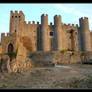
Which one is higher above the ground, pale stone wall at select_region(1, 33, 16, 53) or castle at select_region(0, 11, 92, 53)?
castle at select_region(0, 11, 92, 53)

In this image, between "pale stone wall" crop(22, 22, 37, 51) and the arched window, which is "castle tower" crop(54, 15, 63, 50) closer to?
"pale stone wall" crop(22, 22, 37, 51)

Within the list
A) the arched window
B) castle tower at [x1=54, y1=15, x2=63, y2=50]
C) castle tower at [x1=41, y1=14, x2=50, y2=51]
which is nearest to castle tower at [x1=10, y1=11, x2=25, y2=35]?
castle tower at [x1=41, y1=14, x2=50, y2=51]

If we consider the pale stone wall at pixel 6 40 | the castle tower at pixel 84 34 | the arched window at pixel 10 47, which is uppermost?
the castle tower at pixel 84 34

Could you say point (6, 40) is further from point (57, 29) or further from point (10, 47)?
point (57, 29)

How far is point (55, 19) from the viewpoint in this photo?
35000 mm

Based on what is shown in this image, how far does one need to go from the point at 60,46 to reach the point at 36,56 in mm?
10801

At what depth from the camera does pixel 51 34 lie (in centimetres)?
3541

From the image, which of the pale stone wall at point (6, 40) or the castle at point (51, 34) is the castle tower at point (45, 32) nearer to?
the castle at point (51, 34)

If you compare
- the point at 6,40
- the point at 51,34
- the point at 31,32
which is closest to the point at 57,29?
the point at 51,34

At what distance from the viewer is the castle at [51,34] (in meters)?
32.1

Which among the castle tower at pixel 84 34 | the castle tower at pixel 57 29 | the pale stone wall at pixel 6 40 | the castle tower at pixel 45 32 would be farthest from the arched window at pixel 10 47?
the castle tower at pixel 84 34

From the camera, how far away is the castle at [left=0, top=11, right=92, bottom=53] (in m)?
32.1
